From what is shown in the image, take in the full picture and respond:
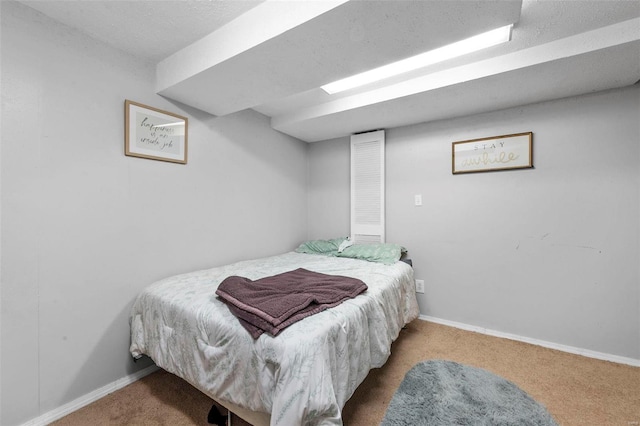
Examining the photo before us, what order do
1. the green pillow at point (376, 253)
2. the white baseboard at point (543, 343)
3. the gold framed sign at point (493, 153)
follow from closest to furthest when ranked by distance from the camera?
1. the white baseboard at point (543, 343)
2. the gold framed sign at point (493, 153)
3. the green pillow at point (376, 253)

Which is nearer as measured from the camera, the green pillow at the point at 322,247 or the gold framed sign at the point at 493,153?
the gold framed sign at the point at 493,153

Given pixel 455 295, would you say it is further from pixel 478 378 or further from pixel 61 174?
pixel 61 174

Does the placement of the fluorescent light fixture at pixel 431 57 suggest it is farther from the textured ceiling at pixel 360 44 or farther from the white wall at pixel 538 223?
the white wall at pixel 538 223

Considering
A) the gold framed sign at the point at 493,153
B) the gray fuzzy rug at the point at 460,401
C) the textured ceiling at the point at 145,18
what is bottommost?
the gray fuzzy rug at the point at 460,401

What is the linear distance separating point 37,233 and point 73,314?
1.71ft

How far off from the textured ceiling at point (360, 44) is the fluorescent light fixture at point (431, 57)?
0.08 metres

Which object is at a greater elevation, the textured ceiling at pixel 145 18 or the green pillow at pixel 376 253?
the textured ceiling at pixel 145 18

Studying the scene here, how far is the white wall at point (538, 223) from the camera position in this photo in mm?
1945

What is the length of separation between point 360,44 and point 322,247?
2.08m

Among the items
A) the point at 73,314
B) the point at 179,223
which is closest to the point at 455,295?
the point at 179,223

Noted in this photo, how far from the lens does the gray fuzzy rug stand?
1.35 meters

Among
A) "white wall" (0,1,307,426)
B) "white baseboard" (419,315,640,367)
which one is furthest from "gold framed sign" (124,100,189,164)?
"white baseboard" (419,315,640,367)

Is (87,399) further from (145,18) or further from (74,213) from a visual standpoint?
(145,18)

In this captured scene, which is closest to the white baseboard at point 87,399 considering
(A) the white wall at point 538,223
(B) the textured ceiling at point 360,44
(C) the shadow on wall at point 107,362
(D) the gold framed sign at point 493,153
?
(C) the shadow on wall at point 107,362
